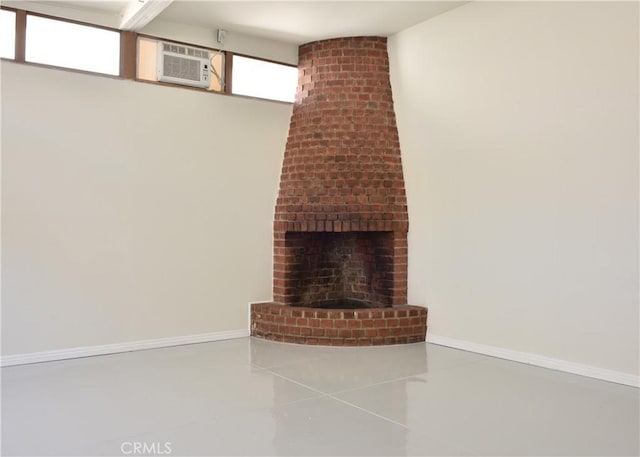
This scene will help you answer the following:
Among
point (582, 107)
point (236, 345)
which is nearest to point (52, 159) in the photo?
point (236, 345)

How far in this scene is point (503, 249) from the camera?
4.40 meters

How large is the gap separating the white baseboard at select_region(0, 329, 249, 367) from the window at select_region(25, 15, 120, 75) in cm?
233

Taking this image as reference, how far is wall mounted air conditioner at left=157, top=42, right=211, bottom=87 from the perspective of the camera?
4738mm

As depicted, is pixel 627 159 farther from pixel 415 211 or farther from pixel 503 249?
pixel 415 211

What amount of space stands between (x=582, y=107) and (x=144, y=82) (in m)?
3.58

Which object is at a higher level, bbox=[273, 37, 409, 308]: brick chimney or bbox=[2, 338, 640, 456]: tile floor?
bbox=[273, 37, 409, 308]: brick chimney

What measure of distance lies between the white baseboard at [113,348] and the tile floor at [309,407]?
0.11m

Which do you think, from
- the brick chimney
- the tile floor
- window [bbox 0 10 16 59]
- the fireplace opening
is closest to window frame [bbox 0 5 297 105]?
window [bbox 0 10 16 59]

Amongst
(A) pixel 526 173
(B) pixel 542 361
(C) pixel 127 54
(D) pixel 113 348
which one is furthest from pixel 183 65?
(B) pixel 542 361

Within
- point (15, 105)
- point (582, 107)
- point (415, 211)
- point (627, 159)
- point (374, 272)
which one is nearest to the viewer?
point (627, 159)

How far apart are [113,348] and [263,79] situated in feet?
9.74

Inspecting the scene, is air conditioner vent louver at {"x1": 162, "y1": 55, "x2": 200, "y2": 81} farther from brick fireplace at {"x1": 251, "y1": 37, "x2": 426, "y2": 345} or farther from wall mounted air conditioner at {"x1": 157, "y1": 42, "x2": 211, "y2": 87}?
brick fireplace at {"x1": 251, "y1": 37, "x2": 426, "y2": 345}

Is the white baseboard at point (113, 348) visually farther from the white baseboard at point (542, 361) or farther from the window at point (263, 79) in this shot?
the window at point (263, 79)
